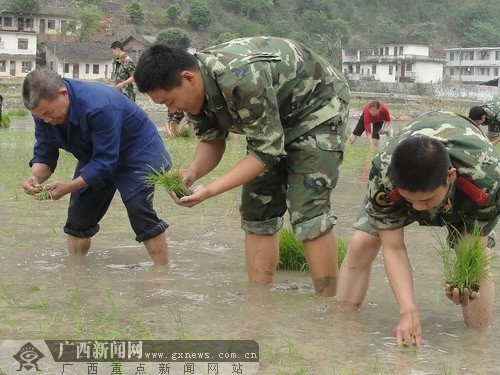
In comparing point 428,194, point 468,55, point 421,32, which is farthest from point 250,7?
point 428,194

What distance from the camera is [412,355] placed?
3.57m

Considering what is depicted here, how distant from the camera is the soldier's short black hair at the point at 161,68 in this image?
12.3 ft

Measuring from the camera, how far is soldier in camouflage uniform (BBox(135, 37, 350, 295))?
3.84 meters

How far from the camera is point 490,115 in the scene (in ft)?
31.5

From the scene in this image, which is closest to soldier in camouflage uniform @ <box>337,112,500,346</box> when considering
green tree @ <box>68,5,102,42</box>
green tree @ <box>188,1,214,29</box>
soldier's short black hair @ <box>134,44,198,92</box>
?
soldier's short black hair @ <box>134,44,198,92</box>

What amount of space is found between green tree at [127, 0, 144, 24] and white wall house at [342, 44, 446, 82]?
21.5 m

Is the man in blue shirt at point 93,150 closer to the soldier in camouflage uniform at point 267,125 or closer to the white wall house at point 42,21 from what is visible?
the soldier in camouflage uniform at point 267,125

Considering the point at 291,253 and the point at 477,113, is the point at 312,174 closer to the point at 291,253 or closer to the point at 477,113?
the point at 291,253

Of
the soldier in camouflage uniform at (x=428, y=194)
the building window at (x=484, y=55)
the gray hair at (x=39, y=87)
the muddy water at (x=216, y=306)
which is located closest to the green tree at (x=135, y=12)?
the building window at (x=484, y=55)

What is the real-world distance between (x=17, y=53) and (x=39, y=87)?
6095cm

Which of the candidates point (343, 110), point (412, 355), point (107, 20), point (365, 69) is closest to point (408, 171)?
point (412, 355)

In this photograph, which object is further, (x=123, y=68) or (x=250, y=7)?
(x=250, y=7)

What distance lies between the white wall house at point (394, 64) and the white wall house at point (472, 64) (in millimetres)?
2874

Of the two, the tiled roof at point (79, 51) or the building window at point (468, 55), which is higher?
the tiled roof at point (79, 51)
